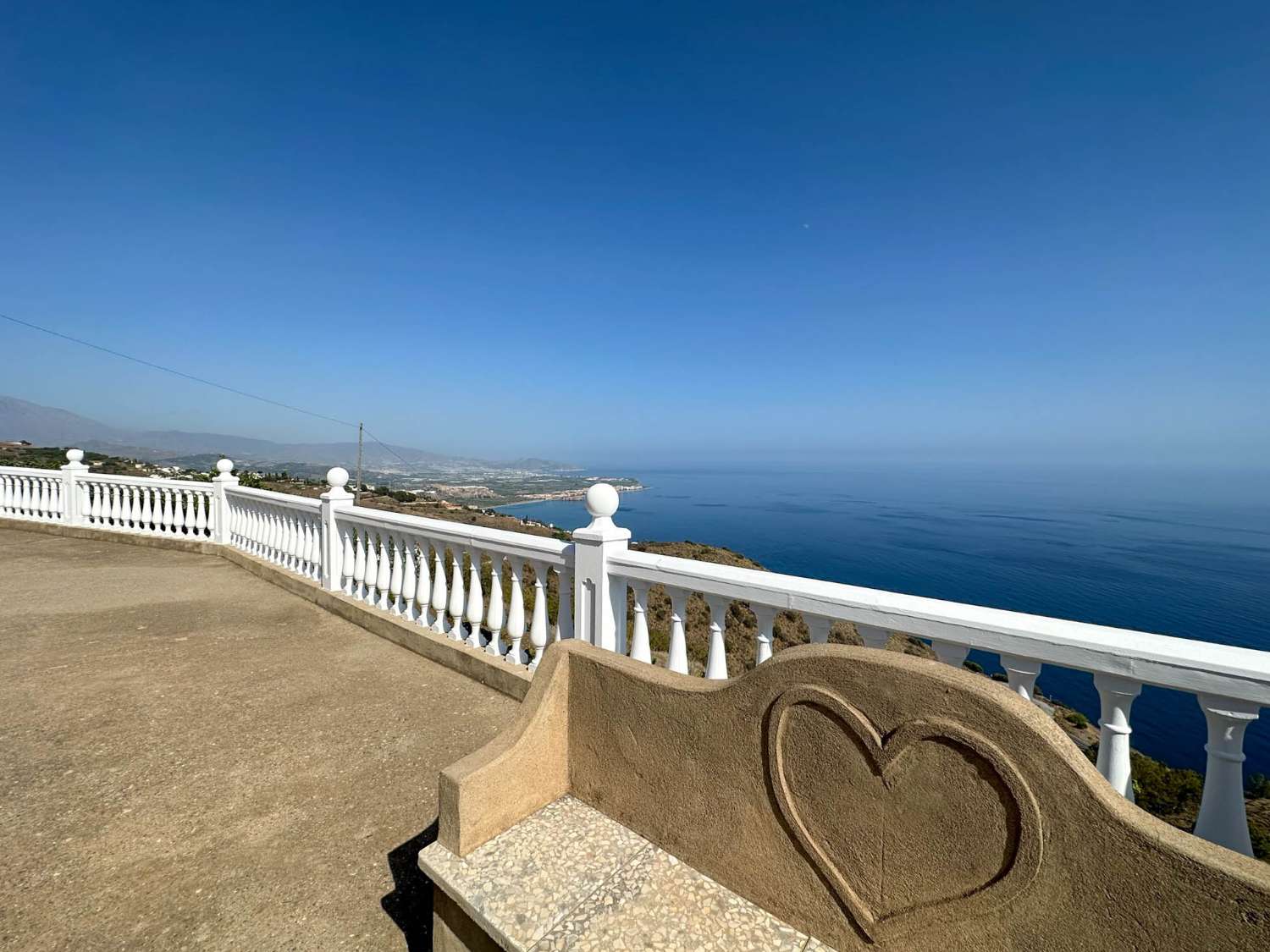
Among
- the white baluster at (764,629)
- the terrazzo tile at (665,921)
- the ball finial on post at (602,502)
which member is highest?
the ball finial on post at (602,502)

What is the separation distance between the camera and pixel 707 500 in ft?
206

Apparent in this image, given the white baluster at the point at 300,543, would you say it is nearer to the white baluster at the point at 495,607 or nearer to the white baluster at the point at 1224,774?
the white baluster at the point at 495,607

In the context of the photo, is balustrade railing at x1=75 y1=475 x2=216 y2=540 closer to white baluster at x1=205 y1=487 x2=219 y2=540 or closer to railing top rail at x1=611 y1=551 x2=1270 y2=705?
white baluster at x1=205 y1=487 x2=219 y2=540

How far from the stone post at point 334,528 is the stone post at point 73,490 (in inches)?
253

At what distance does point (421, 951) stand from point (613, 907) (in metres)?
0.76

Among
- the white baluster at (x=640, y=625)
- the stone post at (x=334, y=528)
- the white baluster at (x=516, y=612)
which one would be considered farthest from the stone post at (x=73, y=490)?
A: the white baluster at (x=640, y=625)

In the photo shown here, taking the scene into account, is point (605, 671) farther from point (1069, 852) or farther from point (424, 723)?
point (424, 723)

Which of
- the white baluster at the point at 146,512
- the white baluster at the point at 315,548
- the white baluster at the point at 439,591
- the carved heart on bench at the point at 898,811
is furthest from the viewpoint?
the white baluster at the point at 146,512

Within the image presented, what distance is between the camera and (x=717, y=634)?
93.6 inches

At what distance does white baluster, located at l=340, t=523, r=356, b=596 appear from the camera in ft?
16.1

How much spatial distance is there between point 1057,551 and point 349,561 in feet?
132

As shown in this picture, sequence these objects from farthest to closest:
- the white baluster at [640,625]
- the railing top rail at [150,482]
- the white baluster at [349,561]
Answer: the railing top rail at [150,482] < the white baluster at [349,561] < the white baluster at [640,625]

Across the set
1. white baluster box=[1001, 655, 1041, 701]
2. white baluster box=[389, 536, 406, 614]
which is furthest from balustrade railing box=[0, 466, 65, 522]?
white baluster box=[1001, 655, 1041, 701]

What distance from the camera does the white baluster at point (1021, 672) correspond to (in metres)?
1.54
